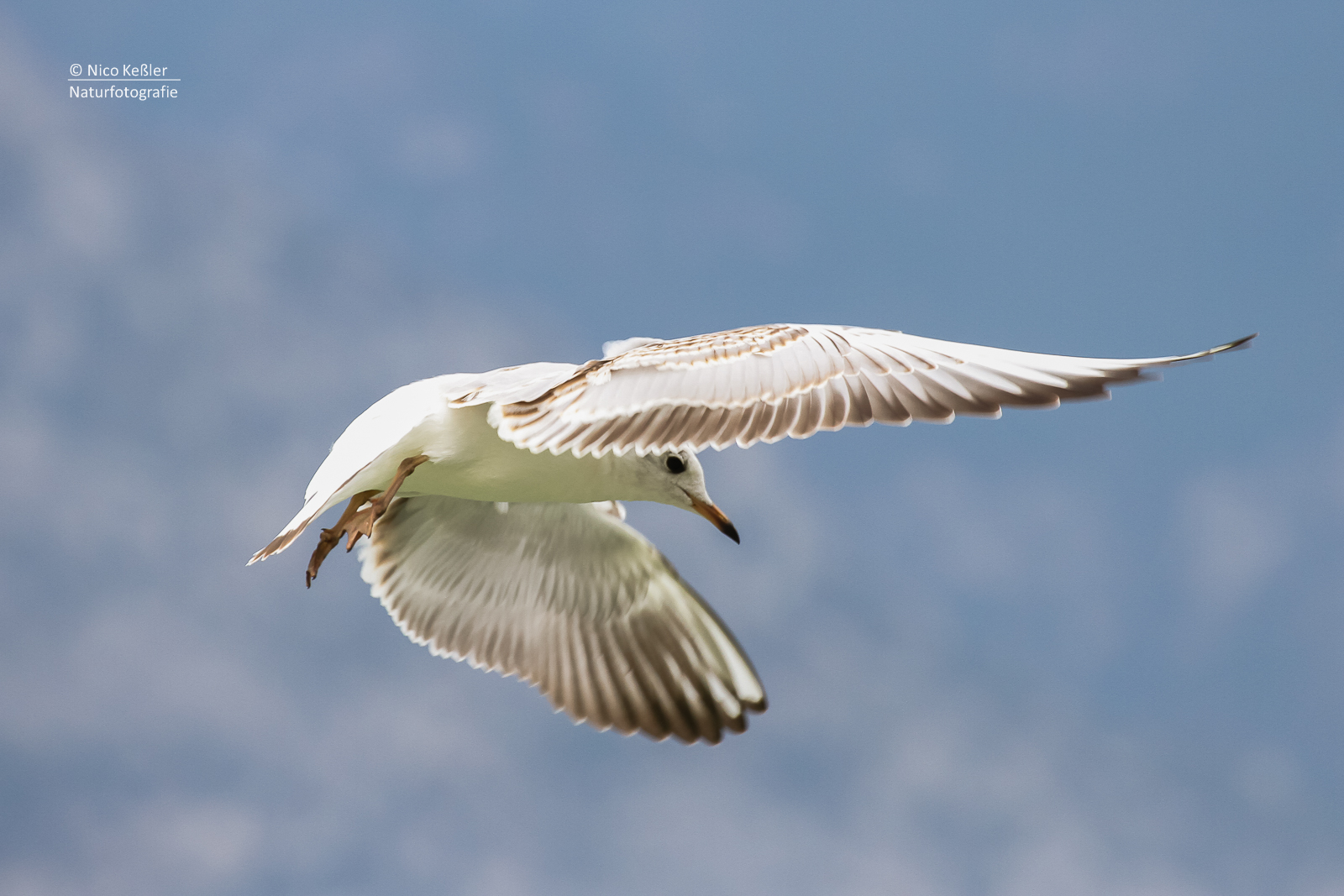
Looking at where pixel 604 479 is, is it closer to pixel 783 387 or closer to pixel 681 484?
pixel 681 484

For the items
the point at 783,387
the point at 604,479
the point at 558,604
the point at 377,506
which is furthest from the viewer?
the point at 558,604

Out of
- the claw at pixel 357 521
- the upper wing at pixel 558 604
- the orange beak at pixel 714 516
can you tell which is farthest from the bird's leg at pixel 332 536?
the orange beak at pixel 714 516

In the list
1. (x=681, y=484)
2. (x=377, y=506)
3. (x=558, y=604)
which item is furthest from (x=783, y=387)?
(x=558, y=604)

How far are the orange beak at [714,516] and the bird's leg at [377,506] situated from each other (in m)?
0.73

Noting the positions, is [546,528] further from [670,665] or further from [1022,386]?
[1022,386]

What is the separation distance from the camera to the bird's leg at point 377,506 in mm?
3468

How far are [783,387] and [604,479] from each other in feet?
3.07

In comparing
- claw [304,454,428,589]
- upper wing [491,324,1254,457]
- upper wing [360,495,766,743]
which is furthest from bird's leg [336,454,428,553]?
upper wing [360,495,766,743]

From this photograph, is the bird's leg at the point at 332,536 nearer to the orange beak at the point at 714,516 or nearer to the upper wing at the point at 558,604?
Answer: the upper wing at the point at 558,604

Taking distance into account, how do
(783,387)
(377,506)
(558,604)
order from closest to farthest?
(783,387)
(377,506)
(558,604)

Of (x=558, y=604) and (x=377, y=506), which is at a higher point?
(x=377, y=506)

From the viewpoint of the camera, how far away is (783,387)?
9.18ft

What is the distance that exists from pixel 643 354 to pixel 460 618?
1.59 metres

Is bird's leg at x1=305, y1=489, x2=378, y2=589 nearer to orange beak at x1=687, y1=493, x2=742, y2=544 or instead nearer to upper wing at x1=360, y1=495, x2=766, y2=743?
upper wing at x1=360, y1=495, x2=766, y2=743
